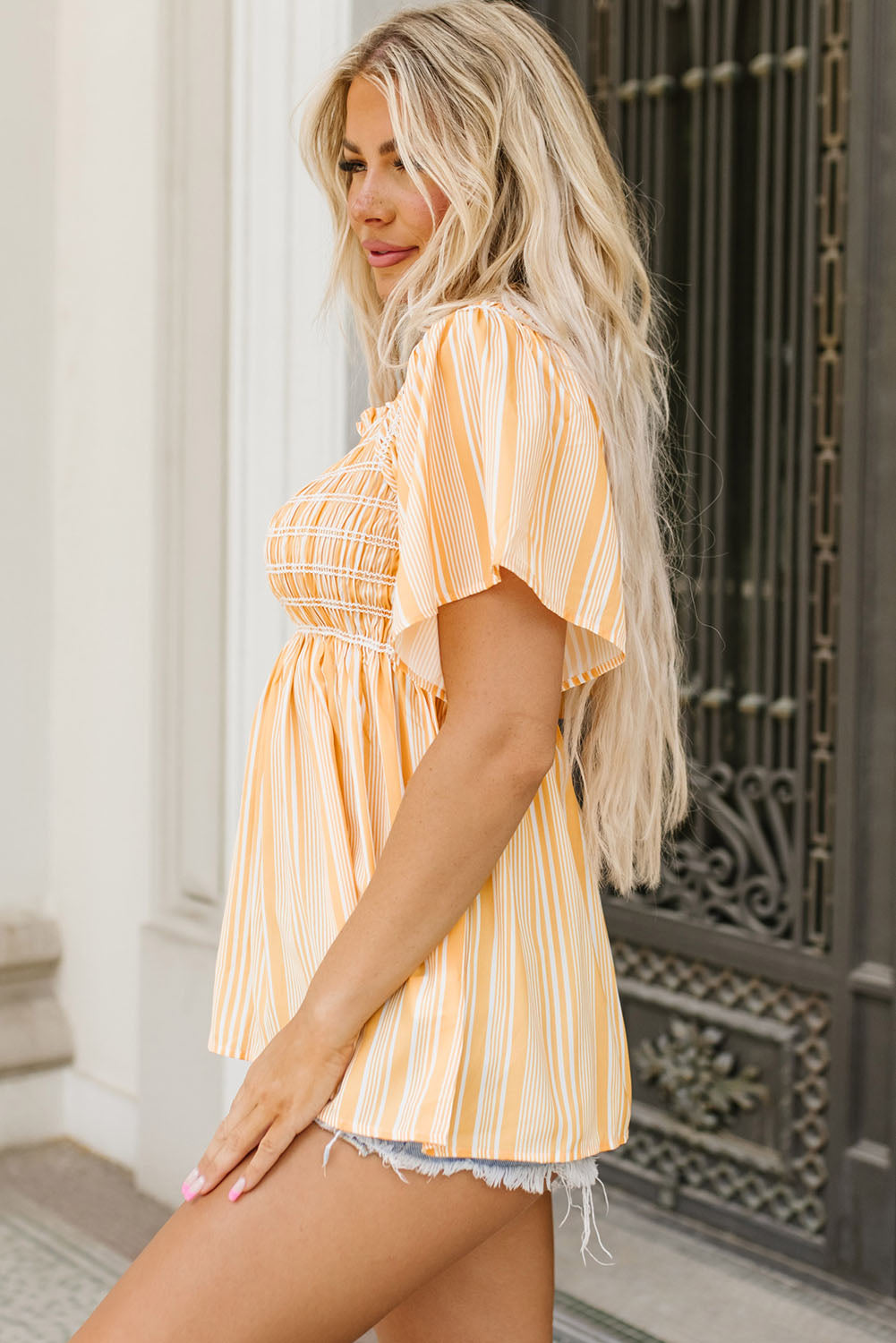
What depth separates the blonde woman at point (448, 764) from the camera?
3.79 ft

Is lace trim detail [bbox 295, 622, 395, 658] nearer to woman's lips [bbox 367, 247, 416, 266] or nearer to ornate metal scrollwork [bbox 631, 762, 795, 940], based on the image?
woman's lips [bbox 367, 247, 416, 266]

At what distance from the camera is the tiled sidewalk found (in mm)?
2611

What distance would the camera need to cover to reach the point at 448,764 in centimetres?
116

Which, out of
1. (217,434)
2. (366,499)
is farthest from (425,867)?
(217,434)

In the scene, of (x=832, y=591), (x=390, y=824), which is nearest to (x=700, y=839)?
(x=832, y=591)

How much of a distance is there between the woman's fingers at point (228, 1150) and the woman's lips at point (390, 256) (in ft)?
2.80

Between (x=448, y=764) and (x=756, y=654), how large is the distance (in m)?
1.92

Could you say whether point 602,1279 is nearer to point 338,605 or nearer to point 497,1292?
point 497,1292

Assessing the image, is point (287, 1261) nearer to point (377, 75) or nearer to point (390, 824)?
point (390, 824)

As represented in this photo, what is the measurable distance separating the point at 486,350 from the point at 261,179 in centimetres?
189

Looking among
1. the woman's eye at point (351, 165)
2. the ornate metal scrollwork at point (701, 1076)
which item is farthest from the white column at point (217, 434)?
the woman's eye at point (351, 165)

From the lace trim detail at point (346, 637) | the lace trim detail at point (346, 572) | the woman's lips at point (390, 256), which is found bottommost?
the lace trim detail at point (346, 637)

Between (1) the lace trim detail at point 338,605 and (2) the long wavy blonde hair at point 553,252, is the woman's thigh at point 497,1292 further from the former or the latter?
(1) the lace trim detail at point 338,605

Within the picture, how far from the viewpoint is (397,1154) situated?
3.84ft
